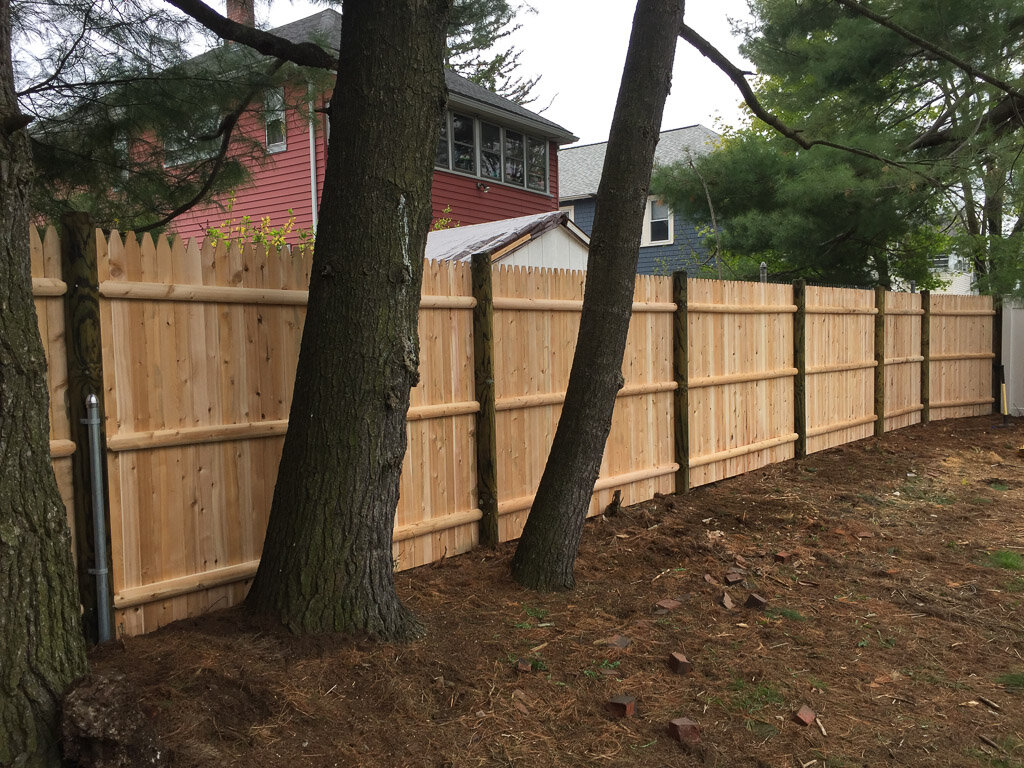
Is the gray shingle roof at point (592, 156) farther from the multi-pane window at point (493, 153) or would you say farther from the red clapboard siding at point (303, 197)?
the red clapboard siding at point (303, 197)

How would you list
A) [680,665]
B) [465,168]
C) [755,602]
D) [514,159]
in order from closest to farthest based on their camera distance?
1. [680,665]
2. [755,602]
3. [465,168]
4. [514,159]

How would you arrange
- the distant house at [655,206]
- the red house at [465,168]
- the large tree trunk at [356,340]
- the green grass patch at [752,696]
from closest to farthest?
the green grass patch at [752,696], the large tree trunk at [356,340], the red house at [465,168], the distant house at [655,206]

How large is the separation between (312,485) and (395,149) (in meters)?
1.49

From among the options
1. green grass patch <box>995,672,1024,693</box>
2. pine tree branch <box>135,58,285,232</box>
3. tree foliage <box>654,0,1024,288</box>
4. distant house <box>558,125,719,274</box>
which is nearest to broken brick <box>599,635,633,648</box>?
green grass patch <box>995,672,1024,693</box>

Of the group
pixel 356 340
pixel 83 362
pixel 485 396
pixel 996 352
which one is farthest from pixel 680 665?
pixel 996 352

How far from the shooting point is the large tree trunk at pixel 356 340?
11.9ft

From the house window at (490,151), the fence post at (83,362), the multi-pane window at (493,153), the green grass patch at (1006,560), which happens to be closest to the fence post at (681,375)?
the green grass patch at (1006,560)

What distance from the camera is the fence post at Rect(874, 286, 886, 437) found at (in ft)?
35.7

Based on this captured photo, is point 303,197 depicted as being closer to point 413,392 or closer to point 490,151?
point 490,151

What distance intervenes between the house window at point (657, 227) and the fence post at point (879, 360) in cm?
1338

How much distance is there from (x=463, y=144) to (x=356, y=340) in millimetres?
14534

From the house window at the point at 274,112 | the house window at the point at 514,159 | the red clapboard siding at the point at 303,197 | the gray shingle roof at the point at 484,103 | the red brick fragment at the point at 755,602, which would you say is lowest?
the red brick fragment at the point at 755,602

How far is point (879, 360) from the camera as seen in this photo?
11.0 metres

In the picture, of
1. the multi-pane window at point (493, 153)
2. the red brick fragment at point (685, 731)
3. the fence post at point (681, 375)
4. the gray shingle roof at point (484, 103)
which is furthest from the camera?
the multi-pane window at point (493, 153)
